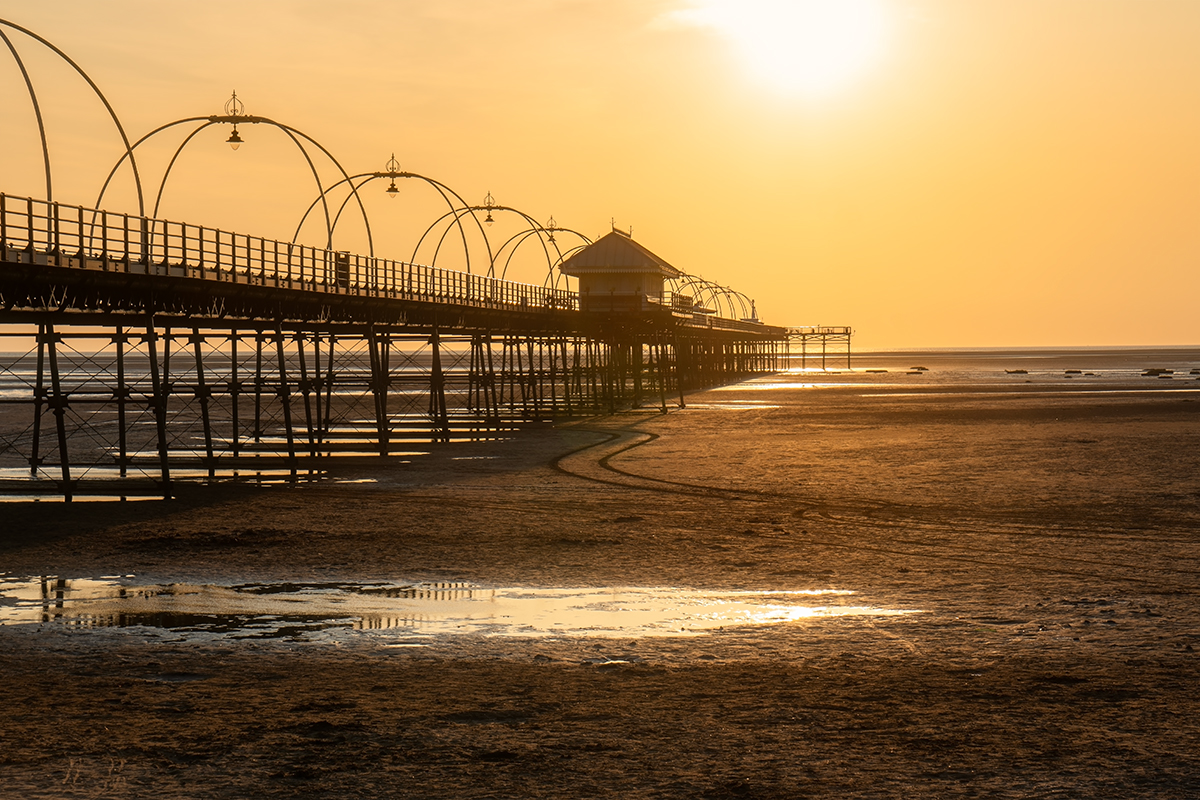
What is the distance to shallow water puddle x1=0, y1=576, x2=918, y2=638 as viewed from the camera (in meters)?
11.3

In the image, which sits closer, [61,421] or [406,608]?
[406,608]

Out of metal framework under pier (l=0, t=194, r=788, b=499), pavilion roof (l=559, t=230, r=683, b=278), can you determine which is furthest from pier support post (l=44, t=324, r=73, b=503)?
pavilion roof (l=559, t=230, r=683, b=278)

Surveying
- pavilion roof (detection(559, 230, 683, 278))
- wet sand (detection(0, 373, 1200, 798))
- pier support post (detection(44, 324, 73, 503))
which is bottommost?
wet sand (detection(0, 373, 1200, 798))

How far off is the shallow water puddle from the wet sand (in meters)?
0.34

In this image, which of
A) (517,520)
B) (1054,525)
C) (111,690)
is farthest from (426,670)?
(1054,525)

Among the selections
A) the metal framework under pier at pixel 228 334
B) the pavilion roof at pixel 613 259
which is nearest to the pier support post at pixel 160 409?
the metal framework under pier at pixel 228 334

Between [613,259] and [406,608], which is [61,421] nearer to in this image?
[406,608]

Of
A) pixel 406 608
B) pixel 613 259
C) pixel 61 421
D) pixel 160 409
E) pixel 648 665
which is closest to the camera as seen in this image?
pixel 648 665

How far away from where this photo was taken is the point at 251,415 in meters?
51.7

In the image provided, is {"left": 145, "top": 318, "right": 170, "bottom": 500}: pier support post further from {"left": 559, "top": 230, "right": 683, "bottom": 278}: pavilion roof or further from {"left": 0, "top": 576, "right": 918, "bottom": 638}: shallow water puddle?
{"left": 559, "top": 230, "right": 683, "bottom": 278}: pavilion roof

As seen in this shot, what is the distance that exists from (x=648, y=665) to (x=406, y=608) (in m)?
3.22

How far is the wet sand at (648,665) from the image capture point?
7.31 metres

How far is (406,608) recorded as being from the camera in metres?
12.2

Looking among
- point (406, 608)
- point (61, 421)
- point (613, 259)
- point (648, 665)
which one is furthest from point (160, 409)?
point (613, 259)
